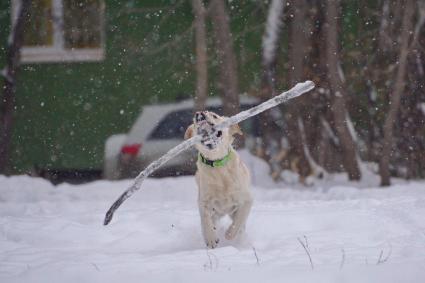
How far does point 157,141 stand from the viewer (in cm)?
1133

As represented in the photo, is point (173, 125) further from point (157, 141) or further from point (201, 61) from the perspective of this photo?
point (201, 61)

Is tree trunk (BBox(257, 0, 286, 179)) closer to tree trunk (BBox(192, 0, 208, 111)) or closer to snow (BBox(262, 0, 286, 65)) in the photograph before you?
snow (BBox(262, 0, 286, 65))

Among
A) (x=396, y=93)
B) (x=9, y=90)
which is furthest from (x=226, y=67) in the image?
(x=9, y=90)

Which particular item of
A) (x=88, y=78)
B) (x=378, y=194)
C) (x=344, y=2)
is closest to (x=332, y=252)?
(x=378, y=194)

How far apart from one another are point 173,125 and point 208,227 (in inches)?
224

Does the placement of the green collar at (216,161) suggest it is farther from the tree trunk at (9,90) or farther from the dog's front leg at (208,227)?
the tree trunk at (9,90)

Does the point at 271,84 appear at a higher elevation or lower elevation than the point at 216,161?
lower

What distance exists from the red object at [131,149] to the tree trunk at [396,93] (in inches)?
140

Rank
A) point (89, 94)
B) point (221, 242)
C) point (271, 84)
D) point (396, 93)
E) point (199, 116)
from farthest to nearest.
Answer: point (89, 94)
point (271, 84)
point (396, 93)
point (221, 242)
point (199, 116)

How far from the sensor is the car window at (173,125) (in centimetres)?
1138

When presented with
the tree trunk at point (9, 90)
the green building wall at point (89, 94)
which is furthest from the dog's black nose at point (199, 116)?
the green building wall at point (89, 94)

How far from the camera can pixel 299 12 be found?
11.4 meters

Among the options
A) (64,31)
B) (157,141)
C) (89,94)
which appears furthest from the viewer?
(89,94)

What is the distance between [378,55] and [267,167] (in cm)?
234
